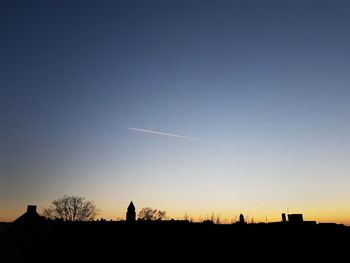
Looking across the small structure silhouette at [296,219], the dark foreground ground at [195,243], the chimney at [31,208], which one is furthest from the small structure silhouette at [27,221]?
the small structure silhouette at [296,219]

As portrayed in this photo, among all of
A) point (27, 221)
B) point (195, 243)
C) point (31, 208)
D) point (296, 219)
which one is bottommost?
point (195, 243)

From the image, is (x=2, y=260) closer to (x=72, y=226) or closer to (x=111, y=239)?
(x=72, y=226)

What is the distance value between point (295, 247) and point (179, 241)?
812cm

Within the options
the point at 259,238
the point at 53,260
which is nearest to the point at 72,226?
the point at 53,260

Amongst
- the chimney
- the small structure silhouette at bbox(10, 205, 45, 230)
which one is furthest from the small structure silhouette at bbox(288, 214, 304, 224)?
the chimney

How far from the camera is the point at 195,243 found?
24.1 m

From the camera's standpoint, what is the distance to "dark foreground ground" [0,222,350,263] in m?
22.4

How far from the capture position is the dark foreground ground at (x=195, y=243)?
2238cm

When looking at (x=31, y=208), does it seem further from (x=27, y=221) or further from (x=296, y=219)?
(x=296, y=219)

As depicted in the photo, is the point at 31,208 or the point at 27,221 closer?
the point at 27,221

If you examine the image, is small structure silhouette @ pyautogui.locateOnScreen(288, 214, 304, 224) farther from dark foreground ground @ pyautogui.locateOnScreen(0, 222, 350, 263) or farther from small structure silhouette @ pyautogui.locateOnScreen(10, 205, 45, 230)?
small structure silhouette @ pyautogui.locateOnScreen(10, 205, 45, 230)

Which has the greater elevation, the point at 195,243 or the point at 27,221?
the point at 27,221

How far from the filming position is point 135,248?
80.4 ft

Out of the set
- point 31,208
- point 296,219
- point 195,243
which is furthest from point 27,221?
point 296,219
